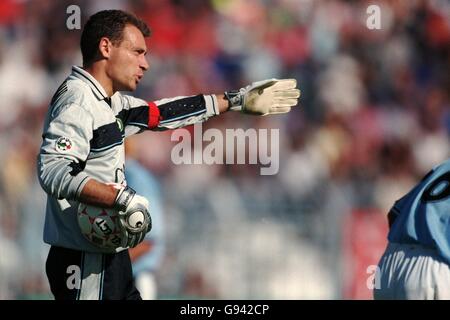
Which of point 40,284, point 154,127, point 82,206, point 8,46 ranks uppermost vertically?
point 8,46

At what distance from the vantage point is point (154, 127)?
17.6 ft

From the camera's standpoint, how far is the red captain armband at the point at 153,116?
5312 millimetres

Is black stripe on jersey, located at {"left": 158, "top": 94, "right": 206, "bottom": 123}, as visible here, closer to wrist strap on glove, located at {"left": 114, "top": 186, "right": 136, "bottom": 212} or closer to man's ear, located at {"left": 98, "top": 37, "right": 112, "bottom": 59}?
man's ear, located at {"left": 98, "top": 37, "right": 112, "bottom": 59}

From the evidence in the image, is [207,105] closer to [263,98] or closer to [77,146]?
[263,98]

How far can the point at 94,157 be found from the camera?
477 centimetres

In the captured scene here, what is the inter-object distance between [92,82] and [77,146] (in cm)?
43

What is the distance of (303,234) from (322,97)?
70.7 inches

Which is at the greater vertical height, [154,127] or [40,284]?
[154,127]

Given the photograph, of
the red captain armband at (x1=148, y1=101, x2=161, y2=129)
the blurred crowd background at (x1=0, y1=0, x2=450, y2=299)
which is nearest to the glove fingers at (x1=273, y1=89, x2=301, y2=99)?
the red captain armband at (x1=148, y1=101, x2=161, y2=129)

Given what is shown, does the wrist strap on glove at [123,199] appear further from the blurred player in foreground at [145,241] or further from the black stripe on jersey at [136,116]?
the blurred player in foreground at [145,241]

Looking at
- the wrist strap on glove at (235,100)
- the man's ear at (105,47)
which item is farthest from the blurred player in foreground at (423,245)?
the man's ear at (105,47)

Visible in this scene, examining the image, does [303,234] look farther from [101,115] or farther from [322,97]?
[101,115]

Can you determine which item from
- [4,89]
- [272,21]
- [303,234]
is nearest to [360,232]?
[303,234]

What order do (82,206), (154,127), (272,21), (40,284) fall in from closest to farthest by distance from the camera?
(82,206) → (154,127) → (40,284) → (272,21)
